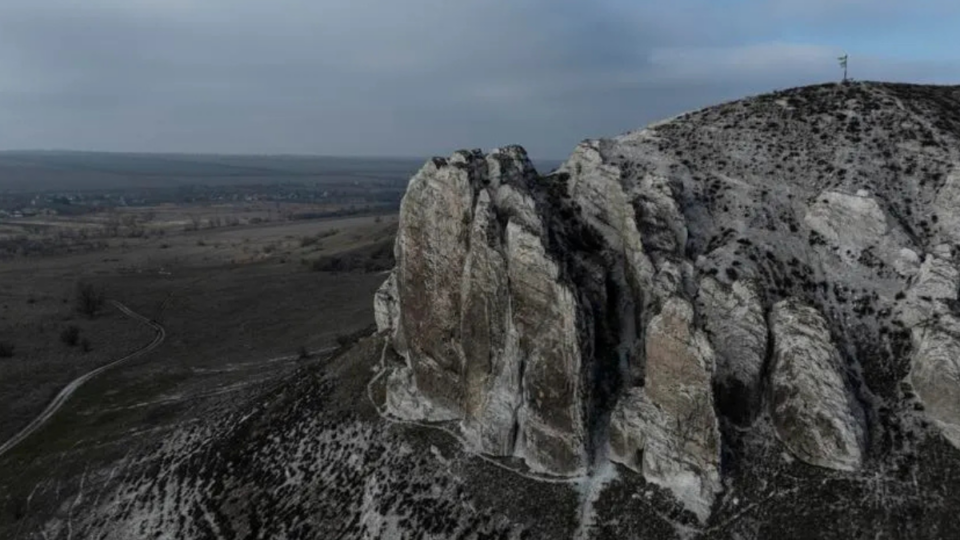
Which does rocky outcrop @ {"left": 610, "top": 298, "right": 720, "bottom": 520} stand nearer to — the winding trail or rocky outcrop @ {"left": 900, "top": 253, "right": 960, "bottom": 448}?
rocky outcrop @ {"left": 900, "top": 253, "right": 960, "bottom": 448}

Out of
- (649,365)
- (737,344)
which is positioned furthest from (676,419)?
(737,344)

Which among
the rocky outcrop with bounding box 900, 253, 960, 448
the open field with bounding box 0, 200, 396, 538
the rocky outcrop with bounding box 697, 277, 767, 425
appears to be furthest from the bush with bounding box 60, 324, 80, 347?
the rocky outcrop with bounding box 900, 253, 960, 448

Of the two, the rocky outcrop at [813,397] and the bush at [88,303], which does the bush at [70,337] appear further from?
the rocky outcrop at [813,397]

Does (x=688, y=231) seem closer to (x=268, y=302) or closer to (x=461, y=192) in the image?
(x=461, y=192)

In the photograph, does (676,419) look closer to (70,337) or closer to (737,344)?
(737,344)

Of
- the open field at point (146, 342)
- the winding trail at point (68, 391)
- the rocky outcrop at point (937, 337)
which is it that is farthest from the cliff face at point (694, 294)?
the winding trail at point (68, 391)

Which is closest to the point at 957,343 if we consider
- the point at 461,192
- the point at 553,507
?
the point at 553,507

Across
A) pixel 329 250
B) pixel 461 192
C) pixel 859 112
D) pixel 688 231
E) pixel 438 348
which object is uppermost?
pixel 859 112
